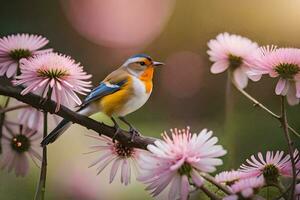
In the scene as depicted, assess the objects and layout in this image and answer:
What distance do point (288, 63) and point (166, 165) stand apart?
4.7 inches

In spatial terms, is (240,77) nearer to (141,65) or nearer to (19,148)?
(141,65)

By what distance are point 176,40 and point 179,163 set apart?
47 cm

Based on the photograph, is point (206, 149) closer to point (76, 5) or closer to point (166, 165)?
point (166, 165)

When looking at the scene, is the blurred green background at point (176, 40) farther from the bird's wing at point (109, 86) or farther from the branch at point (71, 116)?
the branch at point (71, 116)

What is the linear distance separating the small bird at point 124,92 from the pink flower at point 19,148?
0.17 feet

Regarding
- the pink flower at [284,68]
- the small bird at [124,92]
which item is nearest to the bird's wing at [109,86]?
the small bird at [124,92]

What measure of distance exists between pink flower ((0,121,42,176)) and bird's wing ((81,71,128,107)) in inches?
2.2

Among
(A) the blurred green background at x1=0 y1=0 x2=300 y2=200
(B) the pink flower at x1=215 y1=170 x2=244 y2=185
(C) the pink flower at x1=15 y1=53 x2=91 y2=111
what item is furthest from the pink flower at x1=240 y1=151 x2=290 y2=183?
(A) the blurred green background at x1=0 y1=0 x2=300 y2=200

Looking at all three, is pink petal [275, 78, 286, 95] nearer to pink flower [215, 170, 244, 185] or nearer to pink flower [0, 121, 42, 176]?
pink flower [215, 170, 244, 185]

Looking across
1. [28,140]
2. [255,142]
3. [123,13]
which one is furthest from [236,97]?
[28,140]

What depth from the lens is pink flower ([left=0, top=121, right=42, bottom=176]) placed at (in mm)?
431

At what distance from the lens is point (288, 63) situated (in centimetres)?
34

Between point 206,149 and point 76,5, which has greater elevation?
point 76,5

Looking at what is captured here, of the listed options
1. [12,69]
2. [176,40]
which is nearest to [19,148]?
[12,69]
